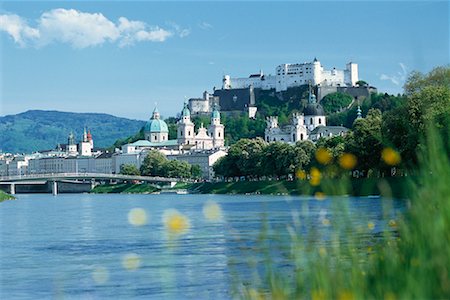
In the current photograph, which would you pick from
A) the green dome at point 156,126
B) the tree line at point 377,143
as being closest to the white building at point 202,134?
the green dome at point 156,126

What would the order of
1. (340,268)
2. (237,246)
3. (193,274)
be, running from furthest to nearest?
1. (237,246)
2. (193,274)
3. (340,268)

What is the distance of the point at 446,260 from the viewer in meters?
6.38

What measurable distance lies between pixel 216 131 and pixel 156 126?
1747cm

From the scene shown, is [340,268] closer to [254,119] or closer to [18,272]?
[18,272]

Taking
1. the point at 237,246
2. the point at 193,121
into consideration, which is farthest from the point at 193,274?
the point at 193,121

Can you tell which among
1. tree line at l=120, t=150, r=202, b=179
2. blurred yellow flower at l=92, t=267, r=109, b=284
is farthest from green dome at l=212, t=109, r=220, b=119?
blurred yellow flower at l=92, t=267, r=109, b=284

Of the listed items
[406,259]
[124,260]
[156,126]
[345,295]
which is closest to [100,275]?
[124,260]

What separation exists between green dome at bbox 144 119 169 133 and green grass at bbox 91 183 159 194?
46.9 meters

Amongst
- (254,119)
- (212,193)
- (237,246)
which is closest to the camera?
(237,246)

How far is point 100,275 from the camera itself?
2075 centimetres

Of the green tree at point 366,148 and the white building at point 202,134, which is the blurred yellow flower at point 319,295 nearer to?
the green tree at point 366,148

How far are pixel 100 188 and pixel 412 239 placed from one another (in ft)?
419

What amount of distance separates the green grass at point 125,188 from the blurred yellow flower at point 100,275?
99474mm

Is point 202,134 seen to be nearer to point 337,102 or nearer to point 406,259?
point 337,102
